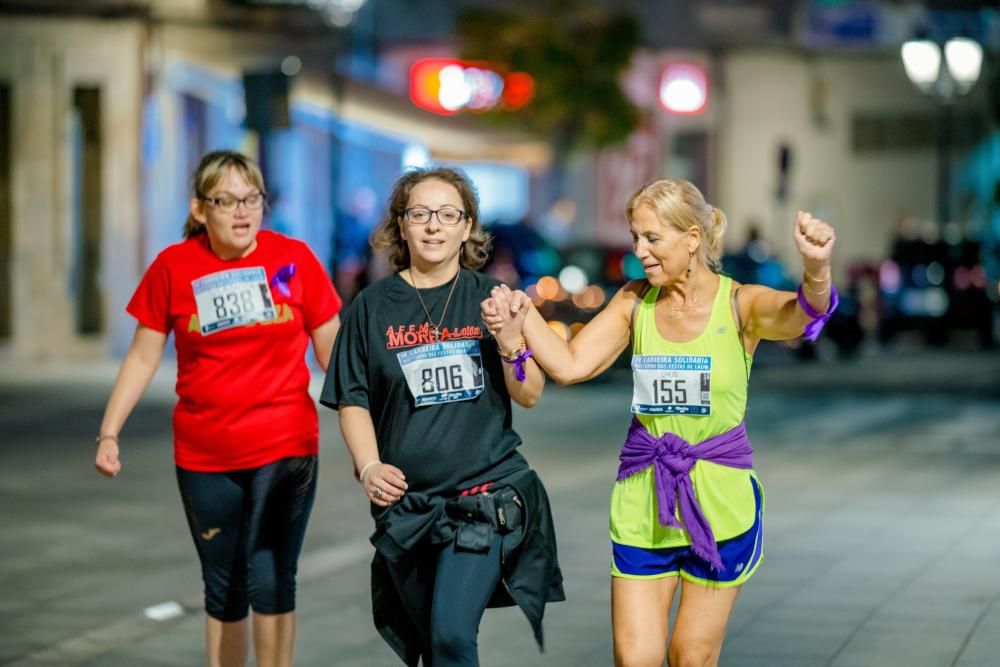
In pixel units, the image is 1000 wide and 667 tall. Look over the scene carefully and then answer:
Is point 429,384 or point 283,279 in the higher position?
point 283,279

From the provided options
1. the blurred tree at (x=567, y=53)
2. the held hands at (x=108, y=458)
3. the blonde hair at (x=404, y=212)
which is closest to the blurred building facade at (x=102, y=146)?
the blurred tree at (x=567, y=53)

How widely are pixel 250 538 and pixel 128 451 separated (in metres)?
9.11

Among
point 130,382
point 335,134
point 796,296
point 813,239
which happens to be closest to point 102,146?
point 335,134

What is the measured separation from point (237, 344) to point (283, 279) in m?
0.27

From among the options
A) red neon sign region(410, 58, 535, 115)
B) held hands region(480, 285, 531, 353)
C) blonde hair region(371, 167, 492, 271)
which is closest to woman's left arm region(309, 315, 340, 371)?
blonde hair region(371, 167, 492, 271)

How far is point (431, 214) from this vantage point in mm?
5445

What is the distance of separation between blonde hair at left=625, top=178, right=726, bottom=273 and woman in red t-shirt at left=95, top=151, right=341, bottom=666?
56.4 inches

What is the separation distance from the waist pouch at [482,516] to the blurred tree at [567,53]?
3631cm

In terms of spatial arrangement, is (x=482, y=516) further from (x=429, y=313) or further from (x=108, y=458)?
(x=108, y=458)

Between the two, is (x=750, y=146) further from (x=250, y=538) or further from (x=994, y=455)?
(x=250, y=538)

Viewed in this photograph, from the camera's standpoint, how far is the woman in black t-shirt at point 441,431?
5.36 m

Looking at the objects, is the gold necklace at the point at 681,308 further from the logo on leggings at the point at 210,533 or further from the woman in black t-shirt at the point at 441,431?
the logo on leggings at the point at 210,533

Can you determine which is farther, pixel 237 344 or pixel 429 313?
pixel 237 344

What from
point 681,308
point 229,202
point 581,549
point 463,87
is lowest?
point 581,549
